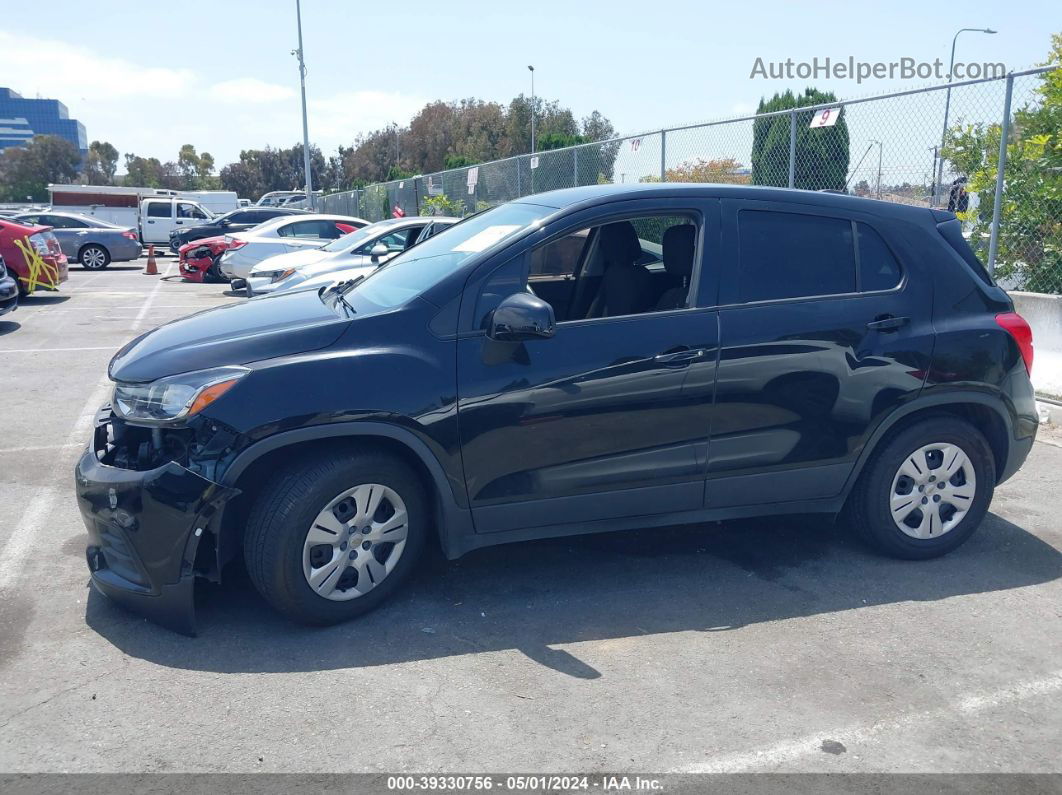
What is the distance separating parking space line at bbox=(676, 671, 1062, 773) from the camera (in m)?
3.19

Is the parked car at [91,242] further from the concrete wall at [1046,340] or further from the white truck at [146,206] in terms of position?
the concrete wall at [1046,340]

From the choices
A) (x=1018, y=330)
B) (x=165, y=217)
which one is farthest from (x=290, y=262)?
(x=165, y=217)

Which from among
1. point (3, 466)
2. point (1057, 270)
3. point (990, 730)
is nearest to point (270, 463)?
point (990, 730)

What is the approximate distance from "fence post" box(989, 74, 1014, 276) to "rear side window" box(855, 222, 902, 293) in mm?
4138

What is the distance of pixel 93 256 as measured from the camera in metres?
25.2

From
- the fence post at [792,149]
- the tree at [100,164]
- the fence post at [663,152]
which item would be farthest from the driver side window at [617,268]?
the tree at [100,164]

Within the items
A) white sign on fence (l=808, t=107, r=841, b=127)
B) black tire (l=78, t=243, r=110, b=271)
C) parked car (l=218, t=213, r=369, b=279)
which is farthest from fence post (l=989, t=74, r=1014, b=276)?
black tire (l=78, t=243, r=110, b=271)

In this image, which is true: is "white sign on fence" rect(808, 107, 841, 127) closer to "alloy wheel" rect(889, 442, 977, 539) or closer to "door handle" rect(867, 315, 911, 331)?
"door handle" rect(867, 315, 911, 331)

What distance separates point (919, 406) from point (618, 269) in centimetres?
167

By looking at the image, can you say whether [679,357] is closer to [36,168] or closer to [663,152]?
[663,152]

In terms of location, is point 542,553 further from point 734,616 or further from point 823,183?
point 823,183

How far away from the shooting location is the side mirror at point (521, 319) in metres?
3.99

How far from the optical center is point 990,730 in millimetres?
3426

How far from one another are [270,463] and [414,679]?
3.57 feet
